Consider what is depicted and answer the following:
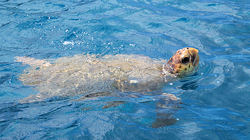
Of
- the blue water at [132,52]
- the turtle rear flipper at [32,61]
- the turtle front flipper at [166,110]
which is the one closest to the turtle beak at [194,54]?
the blue water at [132,52]

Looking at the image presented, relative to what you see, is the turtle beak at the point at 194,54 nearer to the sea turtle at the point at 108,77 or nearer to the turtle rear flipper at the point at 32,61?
the sea turtle at the point at 108,77

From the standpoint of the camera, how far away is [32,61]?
509cm

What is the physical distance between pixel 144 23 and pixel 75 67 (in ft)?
12.4

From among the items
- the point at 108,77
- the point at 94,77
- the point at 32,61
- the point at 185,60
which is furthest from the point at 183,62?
the point at 32,61

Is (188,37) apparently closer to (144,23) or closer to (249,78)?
(144,23)

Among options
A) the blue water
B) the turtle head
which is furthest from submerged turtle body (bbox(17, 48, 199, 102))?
the blue water

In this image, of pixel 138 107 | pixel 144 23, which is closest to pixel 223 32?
pixel 144 23

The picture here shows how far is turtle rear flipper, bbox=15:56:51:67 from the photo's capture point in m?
4.88

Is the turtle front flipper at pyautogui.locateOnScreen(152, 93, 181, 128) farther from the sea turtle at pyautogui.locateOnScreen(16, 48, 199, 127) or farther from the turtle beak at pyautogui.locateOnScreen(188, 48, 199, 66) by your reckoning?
the turtle beak at pyautogui.locateOnScreen(188, 48, 199, 66)

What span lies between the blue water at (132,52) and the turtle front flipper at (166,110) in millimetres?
79

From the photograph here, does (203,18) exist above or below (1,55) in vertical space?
above

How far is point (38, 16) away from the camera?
7.77 m

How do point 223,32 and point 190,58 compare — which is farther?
point 223,32

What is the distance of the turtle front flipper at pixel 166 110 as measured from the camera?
10.2ft
